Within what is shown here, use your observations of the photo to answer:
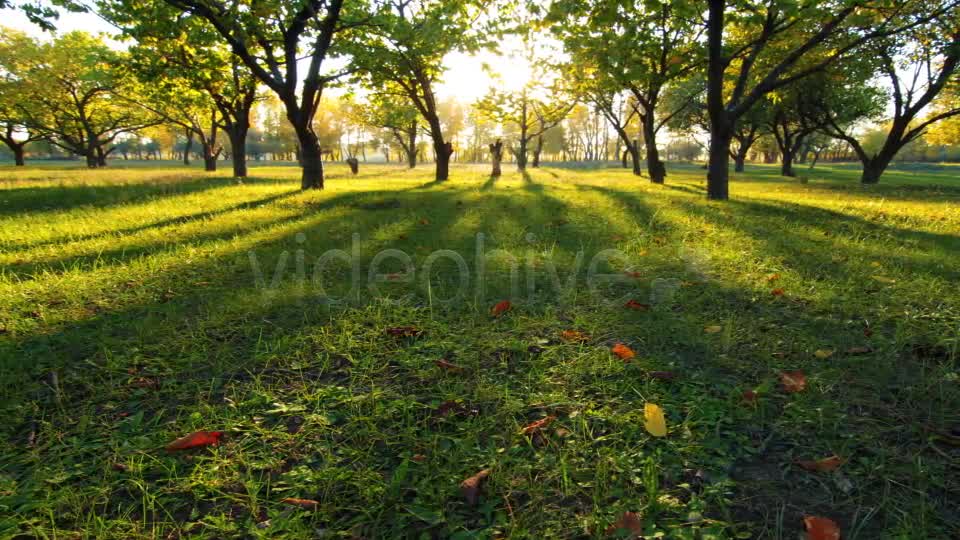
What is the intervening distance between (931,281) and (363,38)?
14.5 meters

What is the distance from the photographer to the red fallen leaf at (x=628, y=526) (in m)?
1.45

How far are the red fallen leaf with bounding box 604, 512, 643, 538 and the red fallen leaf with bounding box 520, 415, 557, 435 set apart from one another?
0.56 metres

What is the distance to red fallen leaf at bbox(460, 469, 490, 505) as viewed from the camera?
1614 mm

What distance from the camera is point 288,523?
1.50m

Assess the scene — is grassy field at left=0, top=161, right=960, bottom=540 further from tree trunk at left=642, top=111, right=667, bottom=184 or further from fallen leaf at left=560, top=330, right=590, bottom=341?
tree trunk at left=642, top=111, right=667, bottom=184

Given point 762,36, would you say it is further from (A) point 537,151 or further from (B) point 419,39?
(A) point 537,151

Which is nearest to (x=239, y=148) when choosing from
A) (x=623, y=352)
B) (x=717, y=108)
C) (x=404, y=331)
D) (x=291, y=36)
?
(x=291, y=36)

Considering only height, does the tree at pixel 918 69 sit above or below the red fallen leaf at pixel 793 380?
above

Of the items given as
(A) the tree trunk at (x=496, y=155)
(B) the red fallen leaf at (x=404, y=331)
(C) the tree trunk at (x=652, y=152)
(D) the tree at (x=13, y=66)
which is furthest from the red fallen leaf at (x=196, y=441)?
(D) the tree at (x=13, y=66)

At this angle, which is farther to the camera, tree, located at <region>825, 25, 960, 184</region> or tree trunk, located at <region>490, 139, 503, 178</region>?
tree trunk, located at <region>490, 139, 503, 178</region>

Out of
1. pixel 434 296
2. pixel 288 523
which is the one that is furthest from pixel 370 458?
pixel 434 296

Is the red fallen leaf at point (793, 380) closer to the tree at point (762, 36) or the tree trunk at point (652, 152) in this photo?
the tree at point (762, 36)

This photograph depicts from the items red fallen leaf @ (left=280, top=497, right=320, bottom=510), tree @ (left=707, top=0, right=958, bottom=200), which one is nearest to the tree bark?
tree @ (left=707, top=0, right=958, bottom=200)

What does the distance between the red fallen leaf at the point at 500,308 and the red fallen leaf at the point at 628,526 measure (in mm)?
1960
